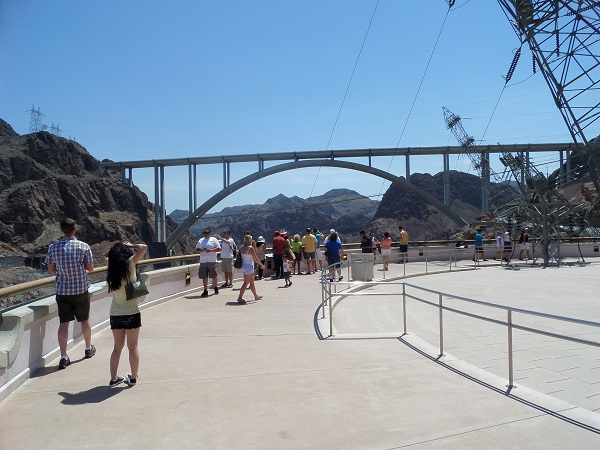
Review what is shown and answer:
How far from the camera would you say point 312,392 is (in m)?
5.24

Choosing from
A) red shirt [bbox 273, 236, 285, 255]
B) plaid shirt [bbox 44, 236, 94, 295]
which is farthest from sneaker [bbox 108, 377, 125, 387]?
red shirt [bbox 273, 236, 285, 255]

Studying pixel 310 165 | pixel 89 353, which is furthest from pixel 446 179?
pixel 89 353

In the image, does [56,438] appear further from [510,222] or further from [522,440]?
[510,222]

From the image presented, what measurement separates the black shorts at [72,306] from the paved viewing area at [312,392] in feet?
1.96

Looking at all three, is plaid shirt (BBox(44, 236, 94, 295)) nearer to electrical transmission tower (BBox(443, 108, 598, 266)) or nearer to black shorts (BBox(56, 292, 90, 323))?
black shorts (BBox(56, 292, 90, 323))

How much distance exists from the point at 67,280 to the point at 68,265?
17 cm

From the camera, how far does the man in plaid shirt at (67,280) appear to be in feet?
20.6

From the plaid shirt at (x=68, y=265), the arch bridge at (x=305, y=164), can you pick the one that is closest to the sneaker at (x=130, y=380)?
the plaid shirt at (x=68, y=265)

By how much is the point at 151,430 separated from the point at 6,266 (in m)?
8.19

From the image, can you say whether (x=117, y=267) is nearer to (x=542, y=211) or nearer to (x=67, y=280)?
(x=67, y=280)

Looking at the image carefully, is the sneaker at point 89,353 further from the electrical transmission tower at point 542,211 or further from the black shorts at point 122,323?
the electrical transmission tower at point 542,211

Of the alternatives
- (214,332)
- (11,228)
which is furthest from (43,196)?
(214,332)

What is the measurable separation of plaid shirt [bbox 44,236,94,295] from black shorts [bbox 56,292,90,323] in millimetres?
63

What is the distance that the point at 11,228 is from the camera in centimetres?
5484
